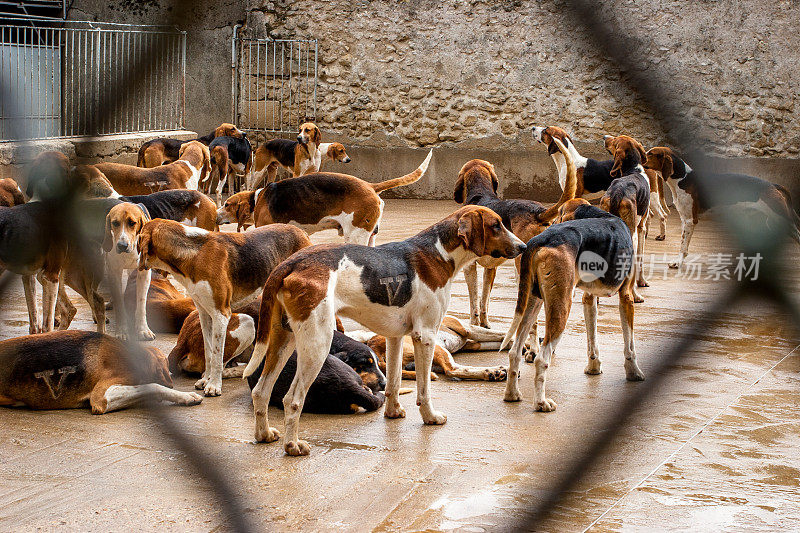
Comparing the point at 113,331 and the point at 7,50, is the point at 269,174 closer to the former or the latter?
the point at 113,331

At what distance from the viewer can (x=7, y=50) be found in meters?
0.83

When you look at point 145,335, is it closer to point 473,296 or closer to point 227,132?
point 473,296

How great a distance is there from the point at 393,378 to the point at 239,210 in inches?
131

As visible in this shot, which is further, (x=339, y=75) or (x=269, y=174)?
(x=339, y=75)

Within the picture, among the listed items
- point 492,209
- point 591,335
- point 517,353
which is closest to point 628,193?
point 492,209

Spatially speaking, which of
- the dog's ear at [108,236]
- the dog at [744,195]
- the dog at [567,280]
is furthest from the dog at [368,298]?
the dog at [744,195]

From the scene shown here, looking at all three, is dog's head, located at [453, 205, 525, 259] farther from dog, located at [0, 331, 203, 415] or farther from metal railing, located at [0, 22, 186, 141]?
metal railing, located at [0, 22, 186, 141]

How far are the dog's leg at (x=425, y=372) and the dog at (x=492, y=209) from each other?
4.03 ft

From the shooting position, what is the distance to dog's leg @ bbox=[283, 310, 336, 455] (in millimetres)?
3230

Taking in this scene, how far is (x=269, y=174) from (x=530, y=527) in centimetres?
1097

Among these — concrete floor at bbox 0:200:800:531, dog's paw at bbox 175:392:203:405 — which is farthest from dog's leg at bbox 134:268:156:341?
dog's paw at bbox 175:392:203:405

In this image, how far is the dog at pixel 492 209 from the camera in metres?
5.14

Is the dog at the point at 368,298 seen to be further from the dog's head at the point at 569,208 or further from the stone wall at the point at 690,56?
the stone wall at the point at 690,56

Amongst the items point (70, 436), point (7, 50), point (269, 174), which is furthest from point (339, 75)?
point (7, 50)
